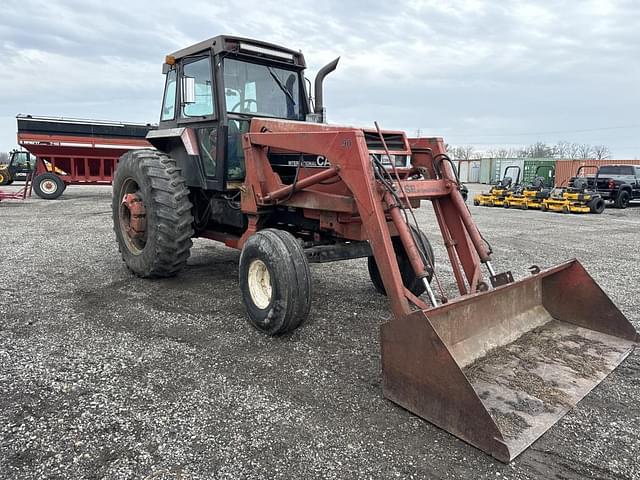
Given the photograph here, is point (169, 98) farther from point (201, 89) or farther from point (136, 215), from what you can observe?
point (136, 215)

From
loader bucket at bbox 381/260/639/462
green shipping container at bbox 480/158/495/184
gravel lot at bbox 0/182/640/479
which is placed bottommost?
gravel lot at bbox 0/182/640/479

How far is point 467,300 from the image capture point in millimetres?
3246

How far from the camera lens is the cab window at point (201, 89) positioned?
17.2ft

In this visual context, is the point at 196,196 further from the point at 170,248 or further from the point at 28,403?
the point at 28,403

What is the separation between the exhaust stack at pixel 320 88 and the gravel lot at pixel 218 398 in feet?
6.64

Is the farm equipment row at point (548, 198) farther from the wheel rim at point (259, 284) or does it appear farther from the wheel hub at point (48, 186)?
the wheel hub at point (48, 186)

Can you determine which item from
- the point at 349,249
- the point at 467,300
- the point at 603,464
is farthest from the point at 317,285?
the point at 603,464

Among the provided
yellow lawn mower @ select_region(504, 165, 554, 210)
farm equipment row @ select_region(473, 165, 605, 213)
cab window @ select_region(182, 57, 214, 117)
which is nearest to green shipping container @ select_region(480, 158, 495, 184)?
farm equipment row @ select_region(473, 165, 605, 213)

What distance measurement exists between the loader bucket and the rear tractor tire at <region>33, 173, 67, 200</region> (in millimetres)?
17698

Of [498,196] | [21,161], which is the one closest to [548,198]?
[498,196]

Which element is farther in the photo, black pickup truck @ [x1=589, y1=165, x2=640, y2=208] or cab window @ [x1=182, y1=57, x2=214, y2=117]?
black pickup truck @ [x1=589, y1=165, x2=640, y2=208]

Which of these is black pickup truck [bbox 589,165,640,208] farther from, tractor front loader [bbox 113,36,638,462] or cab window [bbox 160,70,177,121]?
cab window [bbox 160,70,177,121]

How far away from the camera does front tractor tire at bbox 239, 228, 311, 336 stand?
3.85 m

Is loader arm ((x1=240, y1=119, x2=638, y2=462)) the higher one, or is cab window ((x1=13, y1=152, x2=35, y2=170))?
cab window ((x1=13, y1=152, x2=35, y2=170))
